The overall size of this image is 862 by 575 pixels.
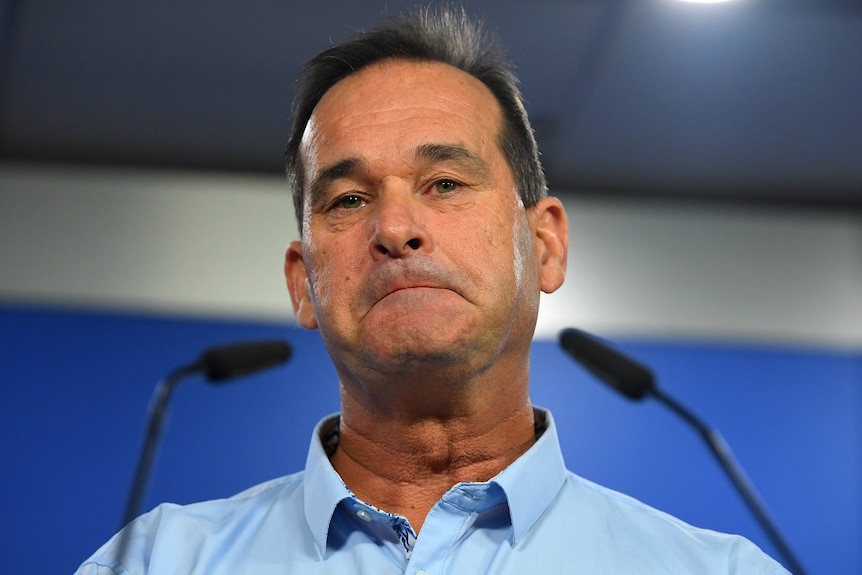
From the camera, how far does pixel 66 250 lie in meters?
3.18

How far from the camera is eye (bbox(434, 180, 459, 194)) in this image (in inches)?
62.0

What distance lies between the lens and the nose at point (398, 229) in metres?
1.45

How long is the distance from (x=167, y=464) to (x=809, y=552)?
1804mm

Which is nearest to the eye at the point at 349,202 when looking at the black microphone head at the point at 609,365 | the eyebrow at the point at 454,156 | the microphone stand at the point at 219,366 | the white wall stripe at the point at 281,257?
the eyebrow at the point at 454,156

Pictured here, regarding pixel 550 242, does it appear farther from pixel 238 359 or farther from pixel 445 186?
pixel 238 359

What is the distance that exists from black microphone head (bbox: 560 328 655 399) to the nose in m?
0.27

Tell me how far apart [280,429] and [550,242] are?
1448 mm

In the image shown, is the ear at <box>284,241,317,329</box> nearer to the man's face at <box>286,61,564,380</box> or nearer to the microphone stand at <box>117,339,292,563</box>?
the man's face at <box>286,61,564,380</box>

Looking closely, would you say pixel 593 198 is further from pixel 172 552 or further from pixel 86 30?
pixel 172 552

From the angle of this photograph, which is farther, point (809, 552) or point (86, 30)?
point (809, 552)

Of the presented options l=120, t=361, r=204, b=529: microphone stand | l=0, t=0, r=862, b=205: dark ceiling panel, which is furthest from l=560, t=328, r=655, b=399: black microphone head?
l=0, t=0, r=862, b=205: dark ceiling panel

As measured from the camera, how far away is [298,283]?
1803 millimetres

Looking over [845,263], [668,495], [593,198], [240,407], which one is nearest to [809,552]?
[668,495]

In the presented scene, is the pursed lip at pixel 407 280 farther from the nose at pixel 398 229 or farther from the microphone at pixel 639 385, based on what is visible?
the microphone at pixel 639 385
